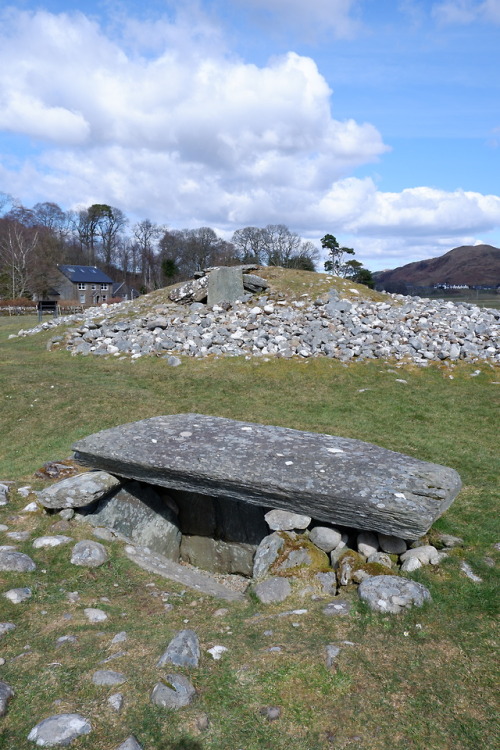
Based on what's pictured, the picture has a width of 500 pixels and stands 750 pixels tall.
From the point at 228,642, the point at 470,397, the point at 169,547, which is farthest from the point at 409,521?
the point at 470,397

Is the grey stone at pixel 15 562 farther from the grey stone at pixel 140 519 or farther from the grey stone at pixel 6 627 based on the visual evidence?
the grey stone at pixel 140 519

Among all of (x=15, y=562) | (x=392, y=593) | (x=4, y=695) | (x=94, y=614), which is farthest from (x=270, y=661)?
(x=15, y=562)

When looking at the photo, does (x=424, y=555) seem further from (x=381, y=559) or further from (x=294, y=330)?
(x=294, y=330)

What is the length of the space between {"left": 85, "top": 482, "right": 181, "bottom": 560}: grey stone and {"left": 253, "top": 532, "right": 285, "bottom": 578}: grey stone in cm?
169

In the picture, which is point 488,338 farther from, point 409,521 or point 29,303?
point 29,303

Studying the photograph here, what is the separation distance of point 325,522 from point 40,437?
28.2 feet

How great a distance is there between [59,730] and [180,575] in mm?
2975

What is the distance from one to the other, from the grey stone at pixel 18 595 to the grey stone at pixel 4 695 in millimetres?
1496

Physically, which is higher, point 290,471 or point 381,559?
point 290,471

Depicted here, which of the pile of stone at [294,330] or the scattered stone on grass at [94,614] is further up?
the pile of stone at [294,330]

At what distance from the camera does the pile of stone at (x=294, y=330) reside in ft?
66.4

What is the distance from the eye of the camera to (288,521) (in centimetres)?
683

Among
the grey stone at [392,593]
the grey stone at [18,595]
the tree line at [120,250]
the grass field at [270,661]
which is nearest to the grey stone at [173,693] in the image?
the grass field at [270,661]

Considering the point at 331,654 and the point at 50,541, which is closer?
the point at 331,654
